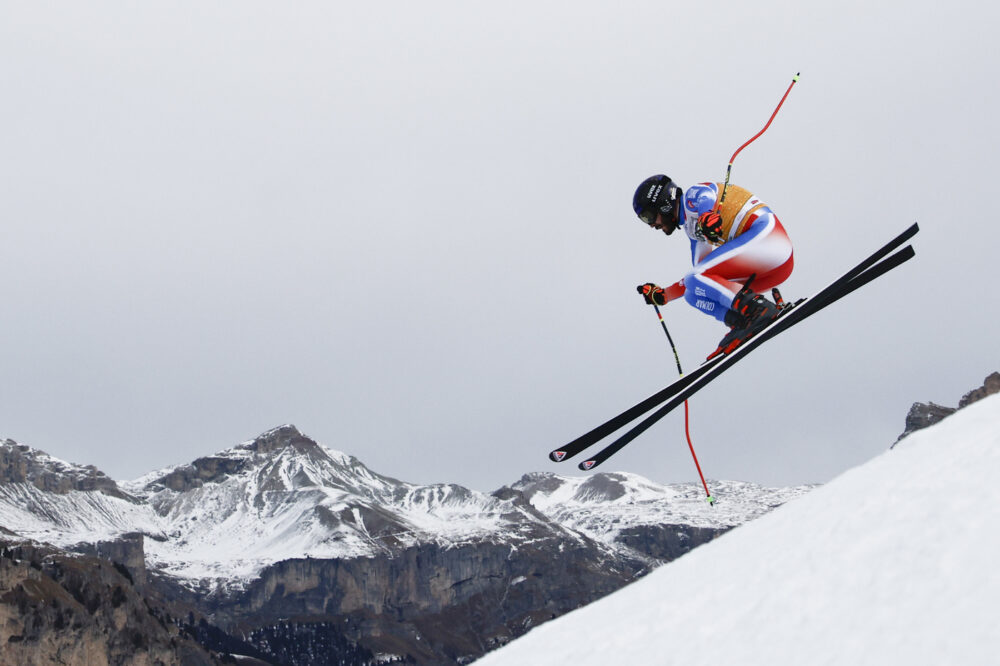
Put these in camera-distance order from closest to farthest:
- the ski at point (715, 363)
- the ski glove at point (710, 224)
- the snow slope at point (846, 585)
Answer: the snow slope at point (846, 585) → the ski at point (715, 363) → the ski glove at point (710, 224)

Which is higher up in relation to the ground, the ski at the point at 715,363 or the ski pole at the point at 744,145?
the ski pole at the point at 744,145

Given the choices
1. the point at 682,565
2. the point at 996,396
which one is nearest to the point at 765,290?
the point at 996,396

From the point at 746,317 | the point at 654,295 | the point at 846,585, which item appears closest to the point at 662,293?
the point at 654,295

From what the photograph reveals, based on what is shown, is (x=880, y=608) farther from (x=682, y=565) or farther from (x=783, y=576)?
(x=682, y=565)

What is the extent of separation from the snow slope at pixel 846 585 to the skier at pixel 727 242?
6045 mm

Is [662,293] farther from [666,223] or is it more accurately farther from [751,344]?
[751,344]

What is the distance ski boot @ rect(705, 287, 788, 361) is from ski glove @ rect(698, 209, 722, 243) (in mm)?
996

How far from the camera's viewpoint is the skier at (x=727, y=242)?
1470 cm

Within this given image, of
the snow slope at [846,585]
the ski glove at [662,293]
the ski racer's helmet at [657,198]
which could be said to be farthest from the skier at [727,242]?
the snow slope at [846,585]

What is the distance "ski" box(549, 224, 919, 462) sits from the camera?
14.1 meters

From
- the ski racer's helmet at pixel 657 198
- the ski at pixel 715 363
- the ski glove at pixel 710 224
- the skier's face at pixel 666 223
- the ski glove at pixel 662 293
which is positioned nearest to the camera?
the ski at pixel 715 363

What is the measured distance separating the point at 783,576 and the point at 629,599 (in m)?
1.70

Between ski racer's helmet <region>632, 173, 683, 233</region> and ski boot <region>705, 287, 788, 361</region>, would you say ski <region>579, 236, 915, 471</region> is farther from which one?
ski racer's helmet <region>632, 173, 683, 233</region>

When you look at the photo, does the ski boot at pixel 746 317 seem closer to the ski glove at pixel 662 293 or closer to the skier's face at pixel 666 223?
the ski glove at pixel 662 293
